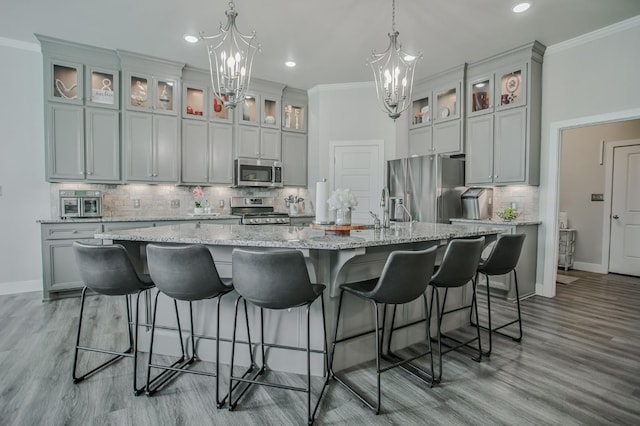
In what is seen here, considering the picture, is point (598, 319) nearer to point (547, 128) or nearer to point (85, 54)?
point (547, 128)

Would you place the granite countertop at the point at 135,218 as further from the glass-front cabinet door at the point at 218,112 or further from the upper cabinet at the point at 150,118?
the glass-front cabinet door at the point at 218,112

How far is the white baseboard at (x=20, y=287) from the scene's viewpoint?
13.6 feet

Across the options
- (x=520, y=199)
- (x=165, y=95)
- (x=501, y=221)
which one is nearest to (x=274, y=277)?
(x=501, y=221)

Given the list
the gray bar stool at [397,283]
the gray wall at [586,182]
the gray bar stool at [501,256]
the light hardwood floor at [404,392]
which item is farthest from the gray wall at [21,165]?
the gray wall at [586,182]

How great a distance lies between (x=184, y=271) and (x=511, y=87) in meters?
4.55

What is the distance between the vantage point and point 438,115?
5.14 m

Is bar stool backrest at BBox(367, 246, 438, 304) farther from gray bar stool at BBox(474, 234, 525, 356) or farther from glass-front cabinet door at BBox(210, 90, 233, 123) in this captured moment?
glass-front cabinet door at BBox(210, 90, 233, 123)

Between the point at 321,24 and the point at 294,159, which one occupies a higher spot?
the point at 321,24

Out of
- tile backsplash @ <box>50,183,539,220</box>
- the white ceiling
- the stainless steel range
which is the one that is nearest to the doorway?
tile backsplash @ <box>50,183,539,220</box>

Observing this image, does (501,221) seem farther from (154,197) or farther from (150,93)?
(150,93)

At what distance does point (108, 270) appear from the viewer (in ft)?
6.71

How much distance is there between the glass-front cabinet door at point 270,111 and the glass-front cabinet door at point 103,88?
2080 millimetres

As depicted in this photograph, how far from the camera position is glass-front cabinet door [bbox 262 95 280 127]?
554 centimetres

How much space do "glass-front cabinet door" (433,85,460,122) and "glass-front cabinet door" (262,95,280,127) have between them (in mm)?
2550
